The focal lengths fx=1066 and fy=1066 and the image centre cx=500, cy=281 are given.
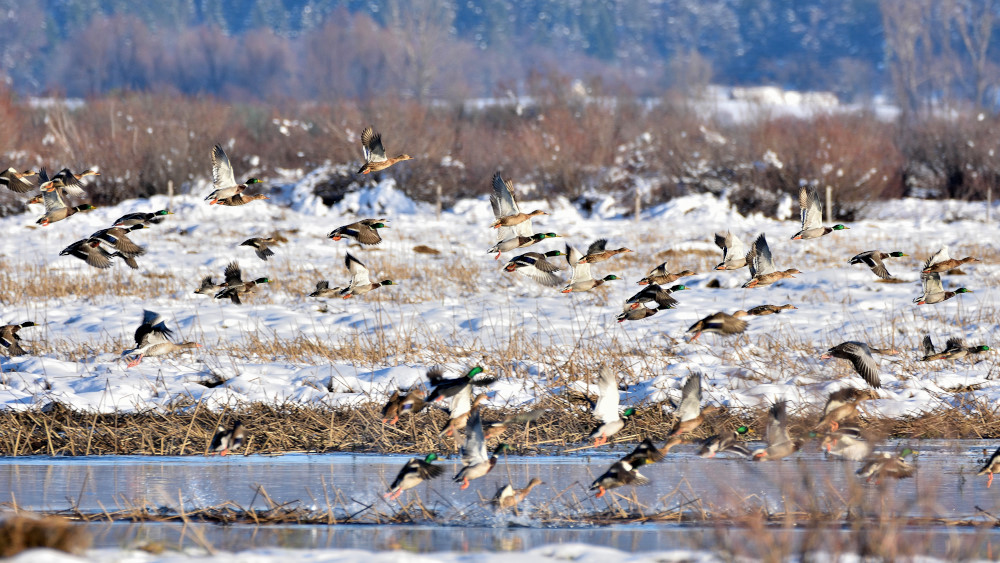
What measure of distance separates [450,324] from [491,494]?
6.39 meters

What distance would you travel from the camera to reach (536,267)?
933cm

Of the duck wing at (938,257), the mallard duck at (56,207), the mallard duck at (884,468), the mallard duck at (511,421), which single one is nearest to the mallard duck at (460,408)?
the mallard duck at (511,421)

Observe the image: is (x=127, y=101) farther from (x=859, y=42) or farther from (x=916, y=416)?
(x=859, y=42)

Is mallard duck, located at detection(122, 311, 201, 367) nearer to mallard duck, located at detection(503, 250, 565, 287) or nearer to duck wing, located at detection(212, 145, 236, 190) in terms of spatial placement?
duck wing, located at detection(212, 145, 236, 190)

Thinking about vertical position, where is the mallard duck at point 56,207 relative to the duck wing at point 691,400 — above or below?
above

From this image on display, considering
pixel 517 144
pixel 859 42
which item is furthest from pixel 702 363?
pixel 859 42

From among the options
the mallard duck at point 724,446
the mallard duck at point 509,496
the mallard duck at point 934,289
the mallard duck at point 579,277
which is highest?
the mallard duck at point 579,277

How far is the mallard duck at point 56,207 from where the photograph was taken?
30.4ft

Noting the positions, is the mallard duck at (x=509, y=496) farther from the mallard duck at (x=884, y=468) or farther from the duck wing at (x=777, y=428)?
the mallard duck at (x=884, y=468)

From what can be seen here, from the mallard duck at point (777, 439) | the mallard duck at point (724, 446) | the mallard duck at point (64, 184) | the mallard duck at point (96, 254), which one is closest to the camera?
the mallard duck at point (777, 439)

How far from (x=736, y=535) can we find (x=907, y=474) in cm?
160

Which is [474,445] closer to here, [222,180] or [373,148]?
[373,148]

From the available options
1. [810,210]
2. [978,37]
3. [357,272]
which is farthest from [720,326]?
[978,37]

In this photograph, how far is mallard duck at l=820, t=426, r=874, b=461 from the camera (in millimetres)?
6711
